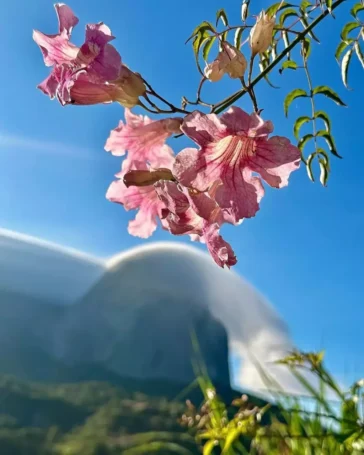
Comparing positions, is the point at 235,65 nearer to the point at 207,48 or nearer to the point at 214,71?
the point at 214,71

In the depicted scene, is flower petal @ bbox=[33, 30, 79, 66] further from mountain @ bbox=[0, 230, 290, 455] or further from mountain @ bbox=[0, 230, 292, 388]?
mountain @ bbox=[0, 230, 292, 388]

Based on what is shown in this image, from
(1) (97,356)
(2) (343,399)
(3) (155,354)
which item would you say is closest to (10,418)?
(1) (97,356)

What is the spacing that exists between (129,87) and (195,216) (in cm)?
10

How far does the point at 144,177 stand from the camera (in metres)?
0.36

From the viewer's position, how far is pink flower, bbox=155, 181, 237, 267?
35cm

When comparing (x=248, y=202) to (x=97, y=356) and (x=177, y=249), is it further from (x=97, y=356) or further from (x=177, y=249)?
(x=177, y=249)

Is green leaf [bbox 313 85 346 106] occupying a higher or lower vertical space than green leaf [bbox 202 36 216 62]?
lower

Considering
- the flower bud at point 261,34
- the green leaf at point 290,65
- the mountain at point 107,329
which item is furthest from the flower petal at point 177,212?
the mountain at point 107,329

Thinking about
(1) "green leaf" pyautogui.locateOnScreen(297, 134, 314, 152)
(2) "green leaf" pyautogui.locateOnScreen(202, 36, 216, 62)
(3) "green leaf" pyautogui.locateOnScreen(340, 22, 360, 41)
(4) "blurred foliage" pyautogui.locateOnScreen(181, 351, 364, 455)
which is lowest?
(4) "blurred foliage" pyautogui.locateOnScreen(181, 351, 364, 455)

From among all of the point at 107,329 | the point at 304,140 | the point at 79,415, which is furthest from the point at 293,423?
the point at 107,329

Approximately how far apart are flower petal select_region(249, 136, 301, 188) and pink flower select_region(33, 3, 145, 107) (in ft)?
0.32

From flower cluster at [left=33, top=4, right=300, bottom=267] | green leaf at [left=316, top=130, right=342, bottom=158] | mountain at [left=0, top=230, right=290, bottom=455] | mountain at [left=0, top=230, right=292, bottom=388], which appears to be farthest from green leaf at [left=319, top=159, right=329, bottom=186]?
mountain at [left=0, top=230, right=292, bottom=388]

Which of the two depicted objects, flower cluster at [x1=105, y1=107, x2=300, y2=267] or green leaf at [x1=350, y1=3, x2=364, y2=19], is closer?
flower cluster at [x1=105, y1=107, x2=300, y2=267]

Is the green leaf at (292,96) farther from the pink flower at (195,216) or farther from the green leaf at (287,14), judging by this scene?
the pink flower at (195,216)
